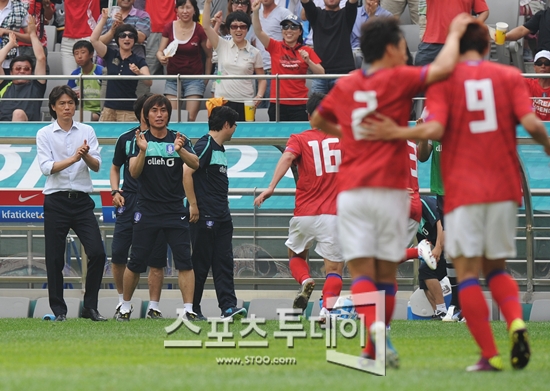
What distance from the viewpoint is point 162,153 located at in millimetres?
11164

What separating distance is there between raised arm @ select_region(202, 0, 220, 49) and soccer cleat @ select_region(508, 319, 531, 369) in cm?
1002

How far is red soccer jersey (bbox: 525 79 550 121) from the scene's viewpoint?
14055mm

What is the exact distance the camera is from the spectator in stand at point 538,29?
15.2 m

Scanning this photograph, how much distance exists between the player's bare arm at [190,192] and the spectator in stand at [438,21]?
4.60 m

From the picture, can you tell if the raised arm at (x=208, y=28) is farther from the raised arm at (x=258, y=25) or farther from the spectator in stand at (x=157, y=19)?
the spectator in stand at (x=157, y=19)

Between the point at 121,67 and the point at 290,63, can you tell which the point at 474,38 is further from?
the point at 121,67

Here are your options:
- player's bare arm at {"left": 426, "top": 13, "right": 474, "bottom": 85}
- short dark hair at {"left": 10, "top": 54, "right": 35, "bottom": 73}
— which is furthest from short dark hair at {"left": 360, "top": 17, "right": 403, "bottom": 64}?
short dark hair at {"left": 10, "top": 54, "right": 35, "bottom": 73}

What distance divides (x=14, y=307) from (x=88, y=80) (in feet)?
12.9

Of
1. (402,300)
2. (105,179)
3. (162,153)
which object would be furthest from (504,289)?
(105,179)

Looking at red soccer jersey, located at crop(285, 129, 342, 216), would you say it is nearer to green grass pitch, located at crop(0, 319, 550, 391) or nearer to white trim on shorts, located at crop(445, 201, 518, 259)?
green grass pitch, located at crop(0, 319, 550, 391)

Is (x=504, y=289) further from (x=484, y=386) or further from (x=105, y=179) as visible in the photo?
(x=105, y=179)

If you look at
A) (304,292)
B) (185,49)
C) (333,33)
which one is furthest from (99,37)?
(304,292)

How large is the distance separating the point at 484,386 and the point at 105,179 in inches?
385

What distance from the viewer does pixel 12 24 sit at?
1716cm
